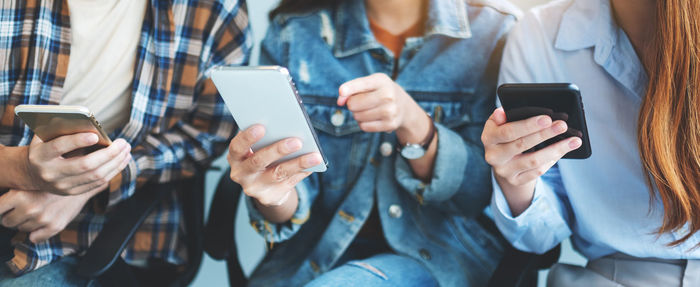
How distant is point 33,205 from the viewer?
3.08 ft

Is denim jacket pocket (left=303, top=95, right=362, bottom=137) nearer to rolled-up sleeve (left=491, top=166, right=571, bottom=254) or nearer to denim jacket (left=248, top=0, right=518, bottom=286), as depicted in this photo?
denim jacket (left=248, top=0, right=518, bottom=286)

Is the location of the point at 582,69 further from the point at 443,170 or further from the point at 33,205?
the point at 33,205

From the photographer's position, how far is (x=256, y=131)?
2.62 ft

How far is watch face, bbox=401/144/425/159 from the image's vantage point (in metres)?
0.98

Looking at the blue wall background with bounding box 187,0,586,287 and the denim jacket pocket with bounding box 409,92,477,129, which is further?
the blue wall background with bounding box 187,0,586,287

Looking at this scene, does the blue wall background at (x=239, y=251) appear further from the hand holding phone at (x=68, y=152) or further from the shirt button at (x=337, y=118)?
the hand holding phone at (x=68, y=152)

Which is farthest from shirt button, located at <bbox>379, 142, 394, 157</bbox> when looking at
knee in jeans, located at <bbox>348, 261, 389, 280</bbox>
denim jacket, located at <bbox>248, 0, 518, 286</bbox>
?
knee in jeans, located at <bbox>348, 261, 389, 280</bbox>

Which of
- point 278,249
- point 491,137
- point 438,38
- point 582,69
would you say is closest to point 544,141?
point 491,137

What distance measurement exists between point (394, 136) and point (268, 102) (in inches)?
15.5

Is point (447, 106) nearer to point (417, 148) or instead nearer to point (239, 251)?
point (417, 148)

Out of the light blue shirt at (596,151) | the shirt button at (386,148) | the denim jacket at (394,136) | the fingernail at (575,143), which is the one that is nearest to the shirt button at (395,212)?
the denim jacket at (394,136)

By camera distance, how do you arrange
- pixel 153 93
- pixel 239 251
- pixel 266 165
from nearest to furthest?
1. pixel 266 165
2. pixel 153 93
3. pixel 239 251

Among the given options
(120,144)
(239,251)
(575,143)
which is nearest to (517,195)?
(575,143)

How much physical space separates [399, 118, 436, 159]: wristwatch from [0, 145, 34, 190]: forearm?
625 millimetres
